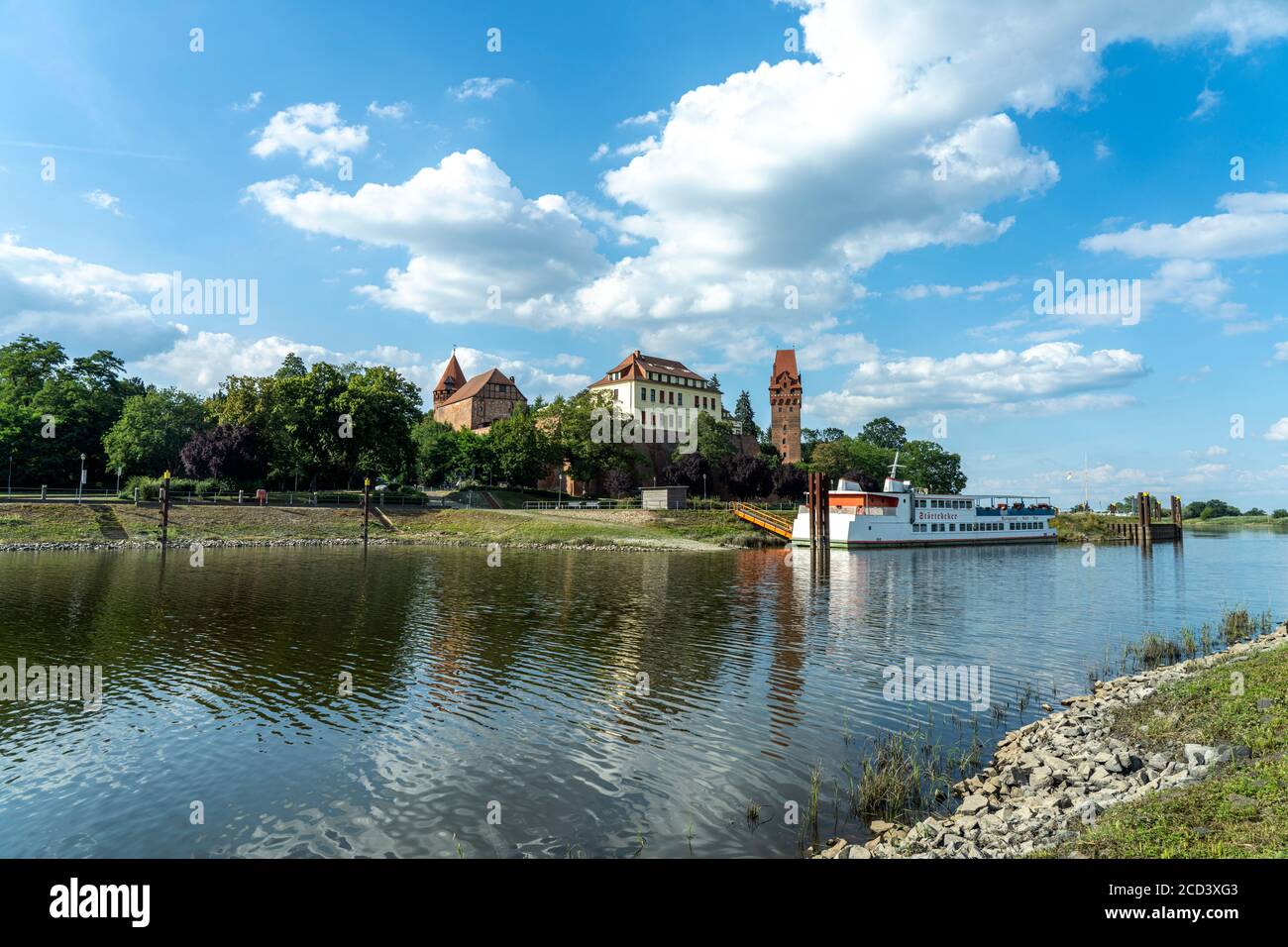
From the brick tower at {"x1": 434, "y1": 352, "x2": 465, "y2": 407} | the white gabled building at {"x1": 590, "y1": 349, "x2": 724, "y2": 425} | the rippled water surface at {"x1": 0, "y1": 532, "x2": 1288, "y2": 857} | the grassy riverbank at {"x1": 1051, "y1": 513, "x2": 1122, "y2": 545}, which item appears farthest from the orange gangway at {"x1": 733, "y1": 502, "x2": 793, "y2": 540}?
the brick tower at {"x1": 434, "y1": 352, "x2": 465, "y2": 407}

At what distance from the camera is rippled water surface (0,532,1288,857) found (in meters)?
9.46

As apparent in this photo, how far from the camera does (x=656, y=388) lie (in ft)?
424

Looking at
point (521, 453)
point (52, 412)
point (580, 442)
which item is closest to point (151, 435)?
point (52, 412)

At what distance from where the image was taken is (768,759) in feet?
39.0

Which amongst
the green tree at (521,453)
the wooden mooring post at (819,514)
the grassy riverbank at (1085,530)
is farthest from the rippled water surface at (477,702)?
the grassy riverbank at (1085,530)

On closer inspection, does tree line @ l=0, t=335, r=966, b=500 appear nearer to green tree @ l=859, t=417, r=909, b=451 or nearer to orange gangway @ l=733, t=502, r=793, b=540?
orange gangway @ l=733, t=502, r=793, b=540

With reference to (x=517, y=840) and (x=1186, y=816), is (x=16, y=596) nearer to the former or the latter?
(x=517, y=840)

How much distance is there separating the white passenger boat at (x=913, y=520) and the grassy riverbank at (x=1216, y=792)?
52605 mm

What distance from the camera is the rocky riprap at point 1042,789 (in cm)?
806

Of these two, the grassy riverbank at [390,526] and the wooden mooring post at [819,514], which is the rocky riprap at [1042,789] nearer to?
the wooden mooring post at [819,514]

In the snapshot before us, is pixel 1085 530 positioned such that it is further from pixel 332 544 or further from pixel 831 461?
pixel 332 544

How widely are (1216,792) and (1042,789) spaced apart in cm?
229

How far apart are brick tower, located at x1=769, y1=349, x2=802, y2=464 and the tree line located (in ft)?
107
